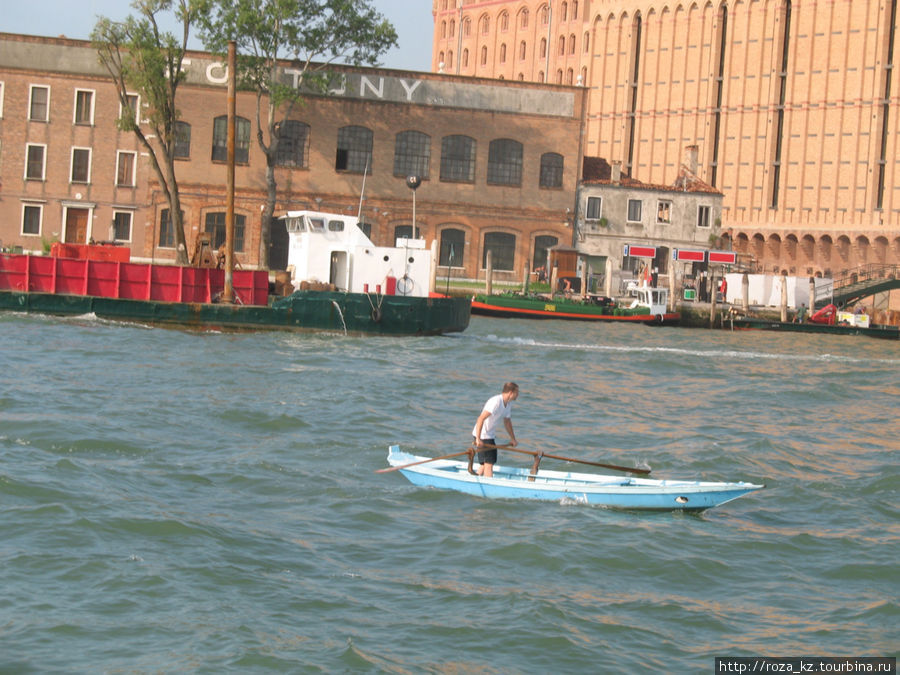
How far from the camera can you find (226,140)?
52.1 meters

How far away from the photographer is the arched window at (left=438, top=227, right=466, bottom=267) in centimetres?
5416

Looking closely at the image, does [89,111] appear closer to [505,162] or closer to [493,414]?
[505,162]

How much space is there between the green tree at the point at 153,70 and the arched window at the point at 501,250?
14.2 metres

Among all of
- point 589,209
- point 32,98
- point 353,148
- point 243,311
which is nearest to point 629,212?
point 589,209

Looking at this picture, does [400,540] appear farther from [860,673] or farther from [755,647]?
[860,673]

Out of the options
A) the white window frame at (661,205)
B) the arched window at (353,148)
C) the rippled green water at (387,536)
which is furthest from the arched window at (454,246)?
the rippled green water at (387,536)

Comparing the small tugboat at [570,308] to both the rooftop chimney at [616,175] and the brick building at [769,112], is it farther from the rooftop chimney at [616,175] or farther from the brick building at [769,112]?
the brick building at [769,112]

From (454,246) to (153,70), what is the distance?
15863 millimetres

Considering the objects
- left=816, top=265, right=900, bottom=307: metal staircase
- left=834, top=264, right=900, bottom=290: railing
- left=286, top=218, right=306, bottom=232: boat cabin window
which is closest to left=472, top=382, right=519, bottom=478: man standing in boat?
left=286, top=218, right=306, bottom=232: boat cabin window

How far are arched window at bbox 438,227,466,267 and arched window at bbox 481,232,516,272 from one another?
1.05 meters

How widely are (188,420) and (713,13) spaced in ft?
230

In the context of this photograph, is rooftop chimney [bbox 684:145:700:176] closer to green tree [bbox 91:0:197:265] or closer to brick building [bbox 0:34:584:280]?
brick building [bbox 0:34:584:280]

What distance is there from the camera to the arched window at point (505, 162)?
54281 millimetres

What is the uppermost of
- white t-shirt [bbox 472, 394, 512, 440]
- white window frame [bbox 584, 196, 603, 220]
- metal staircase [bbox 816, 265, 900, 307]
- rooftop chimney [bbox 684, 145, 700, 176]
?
rooftop chimney [bbox 684, 145, 700, 176]
